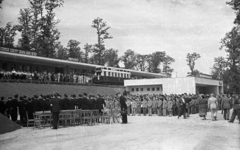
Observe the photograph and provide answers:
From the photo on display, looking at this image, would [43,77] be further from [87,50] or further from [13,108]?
[87,50]

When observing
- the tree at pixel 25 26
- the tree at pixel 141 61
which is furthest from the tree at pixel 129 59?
the tree at pixel 25 26

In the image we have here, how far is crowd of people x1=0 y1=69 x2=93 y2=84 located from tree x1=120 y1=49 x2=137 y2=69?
36.5 metres

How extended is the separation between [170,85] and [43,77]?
17638 mm

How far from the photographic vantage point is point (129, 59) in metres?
69.8

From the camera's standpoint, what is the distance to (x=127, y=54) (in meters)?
69.2

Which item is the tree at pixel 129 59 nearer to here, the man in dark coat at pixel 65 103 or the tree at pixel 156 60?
the tree at pixel 156 60

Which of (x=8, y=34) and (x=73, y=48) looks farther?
(x=73, y=48)

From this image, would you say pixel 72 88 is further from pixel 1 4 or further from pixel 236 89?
pixel 236 89

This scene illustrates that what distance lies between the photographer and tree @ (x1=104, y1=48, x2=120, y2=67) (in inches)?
2404

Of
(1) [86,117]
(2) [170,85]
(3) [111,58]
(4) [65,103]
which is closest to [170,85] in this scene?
(2) [170,85]

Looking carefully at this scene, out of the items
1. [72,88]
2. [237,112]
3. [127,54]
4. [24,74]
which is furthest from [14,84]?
[127,54]

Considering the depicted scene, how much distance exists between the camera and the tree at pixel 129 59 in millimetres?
68938

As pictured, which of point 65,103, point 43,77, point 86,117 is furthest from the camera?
point 43,77

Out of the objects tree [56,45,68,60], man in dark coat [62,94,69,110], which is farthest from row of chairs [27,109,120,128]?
tree [56,45,68,60]
